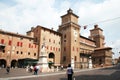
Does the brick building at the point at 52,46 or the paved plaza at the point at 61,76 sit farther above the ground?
the brick building at the point at 52,46

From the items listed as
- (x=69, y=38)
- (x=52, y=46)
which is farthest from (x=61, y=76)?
(x=69, y=38)

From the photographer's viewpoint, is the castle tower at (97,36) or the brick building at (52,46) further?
the castle tower at (97,36)

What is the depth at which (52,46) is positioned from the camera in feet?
180

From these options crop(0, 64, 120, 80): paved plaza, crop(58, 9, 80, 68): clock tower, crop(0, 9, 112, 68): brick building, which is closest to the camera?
crop(0, 64, 120, 80): paved plaza

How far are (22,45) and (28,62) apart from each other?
21.5ft

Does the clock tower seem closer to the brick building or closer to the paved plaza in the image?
the brick building

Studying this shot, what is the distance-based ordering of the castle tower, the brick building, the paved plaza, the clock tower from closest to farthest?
1. the paved plaza
2. the brick building
3. the clock tower
4. the castle tower

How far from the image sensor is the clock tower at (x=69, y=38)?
5466cm

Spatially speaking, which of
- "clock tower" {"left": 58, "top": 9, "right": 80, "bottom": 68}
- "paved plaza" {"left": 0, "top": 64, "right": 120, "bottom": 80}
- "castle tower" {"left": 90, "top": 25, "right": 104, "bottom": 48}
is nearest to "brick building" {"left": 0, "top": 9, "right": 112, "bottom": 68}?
"clock tower" {"left": 58, "top": 9, "right": 80, "bottom": 68}

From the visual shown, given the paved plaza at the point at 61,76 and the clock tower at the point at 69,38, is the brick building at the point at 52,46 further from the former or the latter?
the paved plaza at the point at 61,76

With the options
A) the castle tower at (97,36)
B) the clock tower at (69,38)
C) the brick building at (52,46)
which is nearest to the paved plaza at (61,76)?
the brick building at (52,46)

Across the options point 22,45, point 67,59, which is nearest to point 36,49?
point 22,45

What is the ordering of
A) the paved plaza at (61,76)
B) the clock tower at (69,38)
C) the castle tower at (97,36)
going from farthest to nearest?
the castle tower at (97,36) → the clock tower at (69,38) → the paved plaza at (61,76)

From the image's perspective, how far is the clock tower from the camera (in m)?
54.7
